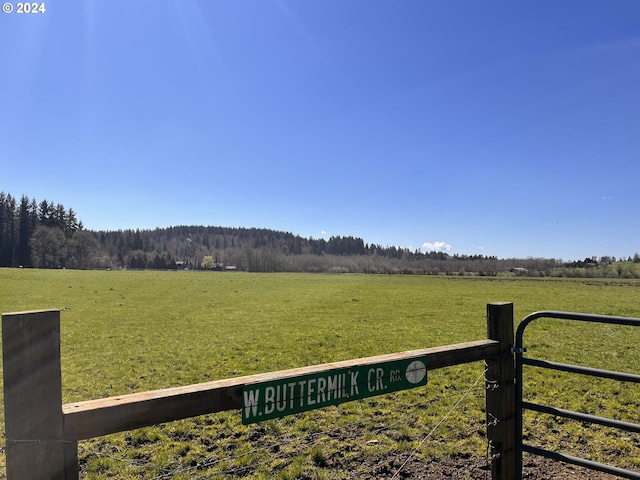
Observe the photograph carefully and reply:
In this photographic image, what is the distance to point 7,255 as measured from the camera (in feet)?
293

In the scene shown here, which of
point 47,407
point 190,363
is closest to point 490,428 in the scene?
point 47,407

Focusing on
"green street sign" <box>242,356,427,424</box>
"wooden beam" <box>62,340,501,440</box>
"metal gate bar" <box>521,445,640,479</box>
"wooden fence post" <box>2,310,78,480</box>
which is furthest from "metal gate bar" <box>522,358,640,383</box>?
"wooden fence post" <box>2,310,78,480</box>

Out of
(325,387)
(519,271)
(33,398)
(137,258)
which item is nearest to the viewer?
(33,398)

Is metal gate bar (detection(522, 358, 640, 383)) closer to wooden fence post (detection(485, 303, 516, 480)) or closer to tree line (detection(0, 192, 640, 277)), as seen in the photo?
wooden fence post (detection(485, 303, 516, 480))

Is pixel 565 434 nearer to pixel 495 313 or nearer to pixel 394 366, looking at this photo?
pixel 495 313

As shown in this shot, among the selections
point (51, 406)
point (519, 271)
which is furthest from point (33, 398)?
point (519, 271)

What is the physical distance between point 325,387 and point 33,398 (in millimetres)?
1408

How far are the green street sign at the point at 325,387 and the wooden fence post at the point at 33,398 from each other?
81 centimetres

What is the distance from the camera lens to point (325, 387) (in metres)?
2.28

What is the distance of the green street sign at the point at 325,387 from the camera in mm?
2072

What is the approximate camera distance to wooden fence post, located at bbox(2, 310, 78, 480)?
1548mm

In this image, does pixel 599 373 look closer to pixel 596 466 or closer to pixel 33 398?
pixel 596 466

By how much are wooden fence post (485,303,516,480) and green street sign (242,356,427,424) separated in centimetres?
81

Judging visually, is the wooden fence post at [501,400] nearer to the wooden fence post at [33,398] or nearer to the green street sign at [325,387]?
the green street sign at [325,387]
